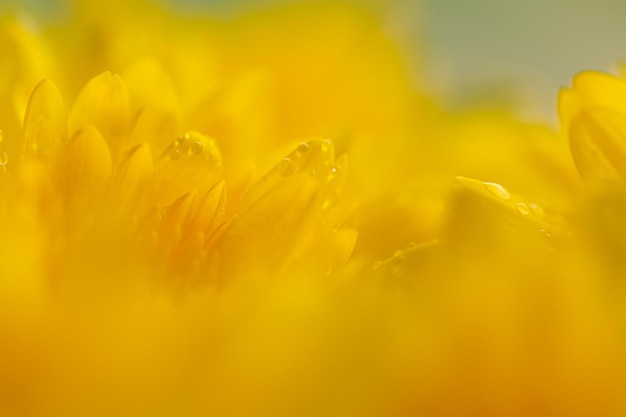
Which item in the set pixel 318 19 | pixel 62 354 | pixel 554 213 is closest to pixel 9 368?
pixel 62 354

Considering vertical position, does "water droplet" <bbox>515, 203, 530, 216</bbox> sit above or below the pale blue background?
below

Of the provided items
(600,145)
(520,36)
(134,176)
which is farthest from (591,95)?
(520,36)

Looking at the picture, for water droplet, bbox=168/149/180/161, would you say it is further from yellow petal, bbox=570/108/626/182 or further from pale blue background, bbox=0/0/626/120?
pale blue background, bbox=0/0/626/120

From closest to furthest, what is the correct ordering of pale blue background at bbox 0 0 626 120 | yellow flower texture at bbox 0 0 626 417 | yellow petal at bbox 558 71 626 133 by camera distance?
yellow flower texture at bbox 0 0 626 417 < yellow petal at bbox 558 71 626 133 < pale blue background at bbox 0 0 626 120

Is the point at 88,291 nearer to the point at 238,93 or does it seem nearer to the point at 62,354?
the point at 62,354

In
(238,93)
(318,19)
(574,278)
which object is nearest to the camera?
(574,278)

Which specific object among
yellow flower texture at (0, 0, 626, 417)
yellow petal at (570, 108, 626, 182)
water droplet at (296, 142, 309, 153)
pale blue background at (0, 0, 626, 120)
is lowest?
yellow flower texture at (0, 0, 626, 417)

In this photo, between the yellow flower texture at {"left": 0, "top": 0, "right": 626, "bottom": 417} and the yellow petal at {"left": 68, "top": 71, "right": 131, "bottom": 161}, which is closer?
the yellow flower texture at {"left": 0, "top": 0, "right": 626, "bottom": 417}

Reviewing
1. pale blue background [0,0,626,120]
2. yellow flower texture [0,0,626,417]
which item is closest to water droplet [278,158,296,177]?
yellow flower texture [0,0,626,417]

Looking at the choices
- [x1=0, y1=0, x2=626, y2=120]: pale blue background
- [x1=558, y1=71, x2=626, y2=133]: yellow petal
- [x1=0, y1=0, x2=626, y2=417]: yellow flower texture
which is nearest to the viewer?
[x1=0, y1=0, x2=626, y2=417]: yellow flower texture
